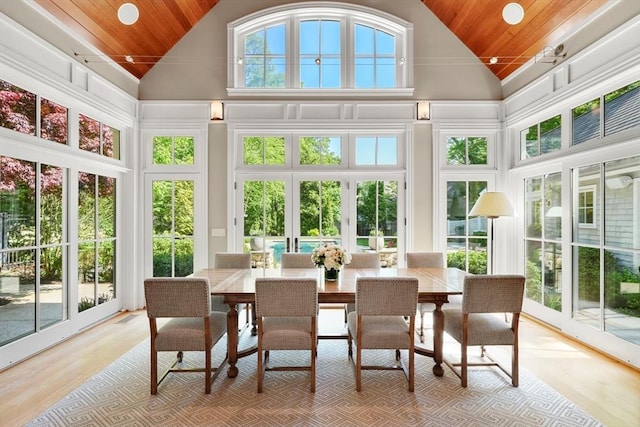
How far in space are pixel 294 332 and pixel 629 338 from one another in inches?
117

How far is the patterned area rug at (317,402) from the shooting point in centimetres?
236

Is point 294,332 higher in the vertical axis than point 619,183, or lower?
lower

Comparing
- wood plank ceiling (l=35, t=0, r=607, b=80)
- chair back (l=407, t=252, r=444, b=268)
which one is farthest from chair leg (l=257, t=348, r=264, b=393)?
wood plank ceiling (l=35, t=0, r=607, b=80)

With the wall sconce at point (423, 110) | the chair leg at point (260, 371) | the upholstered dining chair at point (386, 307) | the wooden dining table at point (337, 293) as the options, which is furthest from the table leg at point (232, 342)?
the wall sconce at point (423, 110)

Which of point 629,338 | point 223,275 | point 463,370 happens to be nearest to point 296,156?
point 223,275

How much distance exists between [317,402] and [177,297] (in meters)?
1.26

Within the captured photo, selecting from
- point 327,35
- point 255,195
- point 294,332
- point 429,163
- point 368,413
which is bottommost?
point 368,413

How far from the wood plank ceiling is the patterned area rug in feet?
11.2

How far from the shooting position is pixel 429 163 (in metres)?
5.05

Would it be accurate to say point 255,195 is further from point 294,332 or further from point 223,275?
point 294,332

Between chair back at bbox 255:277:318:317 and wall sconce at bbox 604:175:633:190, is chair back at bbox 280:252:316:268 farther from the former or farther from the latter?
wall sconce at bbox 604:175:633:190

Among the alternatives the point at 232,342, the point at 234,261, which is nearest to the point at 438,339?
the point at 232,342

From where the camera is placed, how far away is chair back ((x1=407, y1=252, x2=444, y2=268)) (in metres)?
4.09

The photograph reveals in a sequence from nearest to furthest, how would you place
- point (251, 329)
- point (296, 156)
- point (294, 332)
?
point (294, 332) < point (251, 329) < point (296, 156)
